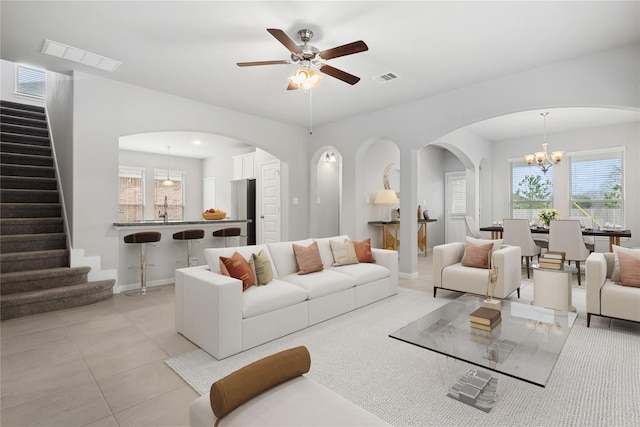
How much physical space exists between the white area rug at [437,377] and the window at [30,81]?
24.7ft

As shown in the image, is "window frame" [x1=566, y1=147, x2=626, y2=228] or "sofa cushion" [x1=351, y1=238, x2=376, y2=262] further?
"window frame" [x1=566, y1=147, x2=626, y2=228]

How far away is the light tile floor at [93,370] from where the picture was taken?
1865 millimetres

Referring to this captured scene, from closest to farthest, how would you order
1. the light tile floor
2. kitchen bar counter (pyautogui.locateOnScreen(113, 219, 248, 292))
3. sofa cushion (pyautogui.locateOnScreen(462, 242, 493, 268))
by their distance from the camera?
the light tile floor, sofa cushion (pyautogui.locateOnScreen(462, 242, 493, 268)), kitchen bar counter (pyautogui.locateOnScreen(113, 219, 248, 292))

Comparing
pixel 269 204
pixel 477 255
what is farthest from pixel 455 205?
pixel 477 255

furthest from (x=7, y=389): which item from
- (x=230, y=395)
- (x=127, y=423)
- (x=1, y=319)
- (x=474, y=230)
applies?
(x=474, y=230)

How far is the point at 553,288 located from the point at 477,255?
33.5 inches

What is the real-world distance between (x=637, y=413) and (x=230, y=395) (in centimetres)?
234

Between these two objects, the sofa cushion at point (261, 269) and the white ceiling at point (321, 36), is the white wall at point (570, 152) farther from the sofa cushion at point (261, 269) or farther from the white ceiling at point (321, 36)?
the sofa cushion at point (261, 269)

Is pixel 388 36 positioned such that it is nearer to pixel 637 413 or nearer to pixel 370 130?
pixel 370 130

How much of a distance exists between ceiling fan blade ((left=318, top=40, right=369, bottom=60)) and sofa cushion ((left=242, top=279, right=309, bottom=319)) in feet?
7.30

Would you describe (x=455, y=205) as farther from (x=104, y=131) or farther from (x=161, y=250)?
(x=104, y=131)

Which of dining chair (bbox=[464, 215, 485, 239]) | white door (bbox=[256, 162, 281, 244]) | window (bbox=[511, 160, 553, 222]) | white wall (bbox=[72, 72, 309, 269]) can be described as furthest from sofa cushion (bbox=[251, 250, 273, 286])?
window (bbox=[511, 160, 553, 222])

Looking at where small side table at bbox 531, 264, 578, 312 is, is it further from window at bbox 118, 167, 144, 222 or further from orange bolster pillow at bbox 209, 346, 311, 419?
window at bbox 118, 167, 144, 222

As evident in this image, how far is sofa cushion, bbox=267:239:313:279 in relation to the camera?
3.61 meters
